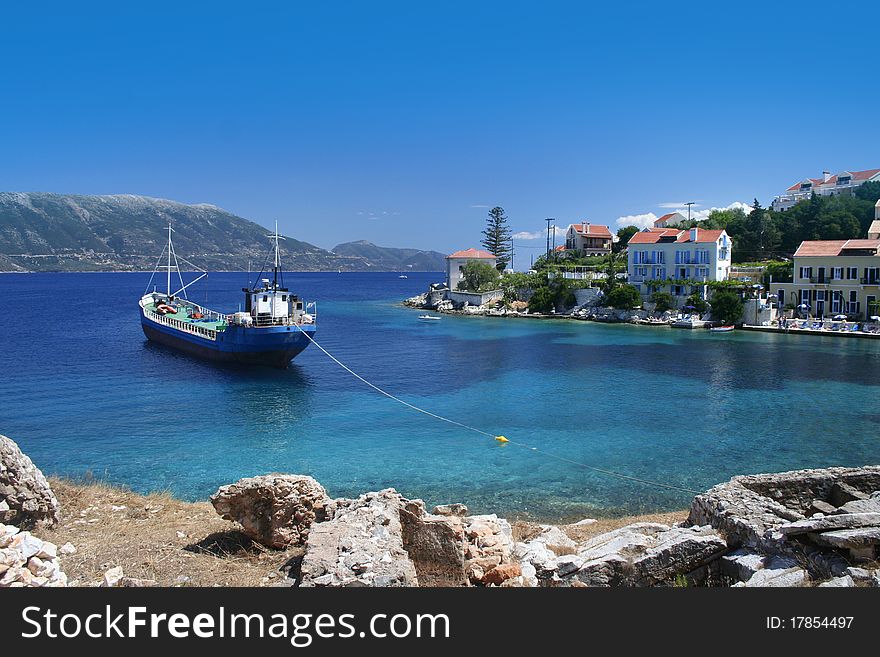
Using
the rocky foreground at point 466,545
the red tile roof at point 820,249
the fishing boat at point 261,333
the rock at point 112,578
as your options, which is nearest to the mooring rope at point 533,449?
the rocky foreground at point 466,545

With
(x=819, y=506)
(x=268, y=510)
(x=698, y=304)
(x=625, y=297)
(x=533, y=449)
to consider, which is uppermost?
(x=625, y=297)

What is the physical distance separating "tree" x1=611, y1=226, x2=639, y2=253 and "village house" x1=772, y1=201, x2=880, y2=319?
31914 millimetres

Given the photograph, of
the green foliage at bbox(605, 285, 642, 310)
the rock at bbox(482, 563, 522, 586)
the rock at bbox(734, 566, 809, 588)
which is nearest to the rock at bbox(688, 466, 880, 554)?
the rock at bbox(734, 566, 809, 588)

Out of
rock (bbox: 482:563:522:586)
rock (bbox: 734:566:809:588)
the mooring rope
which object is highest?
rock (bbox: 734:566:809:588)

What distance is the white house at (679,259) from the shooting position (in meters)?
66.6

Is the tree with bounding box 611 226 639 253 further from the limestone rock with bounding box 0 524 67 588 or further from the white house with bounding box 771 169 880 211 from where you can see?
the limestone rock with bounding box 0 524 67 588

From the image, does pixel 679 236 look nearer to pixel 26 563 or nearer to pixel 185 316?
pixel 185 316

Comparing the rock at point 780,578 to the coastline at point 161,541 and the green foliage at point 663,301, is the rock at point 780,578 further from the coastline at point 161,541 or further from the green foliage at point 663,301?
the green foliage at point 663,301

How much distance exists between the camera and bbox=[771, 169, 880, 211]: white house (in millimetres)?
100438

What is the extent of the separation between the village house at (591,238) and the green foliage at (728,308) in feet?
124

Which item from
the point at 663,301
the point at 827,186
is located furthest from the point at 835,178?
the point at 663,301

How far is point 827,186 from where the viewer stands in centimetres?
10619

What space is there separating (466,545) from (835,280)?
61838 mm

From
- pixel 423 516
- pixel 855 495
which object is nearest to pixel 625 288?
pixel 855 495
